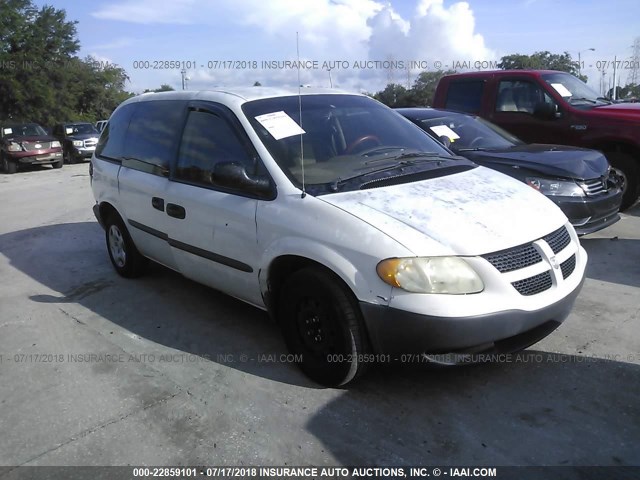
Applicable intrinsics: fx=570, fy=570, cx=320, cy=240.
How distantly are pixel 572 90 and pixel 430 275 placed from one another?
654 centimetres

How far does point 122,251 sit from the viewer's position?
216 inches

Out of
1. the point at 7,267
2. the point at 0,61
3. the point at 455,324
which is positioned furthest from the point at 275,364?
the point at 0,61

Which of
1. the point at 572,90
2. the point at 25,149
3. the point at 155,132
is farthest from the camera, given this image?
the point at 25,149

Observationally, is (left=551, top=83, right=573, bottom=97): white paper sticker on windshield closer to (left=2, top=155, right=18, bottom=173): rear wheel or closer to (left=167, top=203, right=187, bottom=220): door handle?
(left=167, top=203, right=187, bottom=220): door handle

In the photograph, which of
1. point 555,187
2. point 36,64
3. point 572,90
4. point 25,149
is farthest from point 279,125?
point 36,64

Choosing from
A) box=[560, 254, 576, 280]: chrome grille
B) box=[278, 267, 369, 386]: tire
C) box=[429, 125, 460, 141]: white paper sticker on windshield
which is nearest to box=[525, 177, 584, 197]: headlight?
box=[429, 125, 460, 141]: white paper sticker on windshield

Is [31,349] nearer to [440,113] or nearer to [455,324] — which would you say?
[455,324]

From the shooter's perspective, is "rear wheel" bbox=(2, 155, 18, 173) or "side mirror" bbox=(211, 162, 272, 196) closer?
"side mirror" bbox=(211, 162, 272, 196)

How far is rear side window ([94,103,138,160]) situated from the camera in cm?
530

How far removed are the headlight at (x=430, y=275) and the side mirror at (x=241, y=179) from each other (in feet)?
3.33

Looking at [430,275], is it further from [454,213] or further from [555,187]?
[555,187]

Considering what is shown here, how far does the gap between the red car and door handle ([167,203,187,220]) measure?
16.4m

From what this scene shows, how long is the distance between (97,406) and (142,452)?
0.59m

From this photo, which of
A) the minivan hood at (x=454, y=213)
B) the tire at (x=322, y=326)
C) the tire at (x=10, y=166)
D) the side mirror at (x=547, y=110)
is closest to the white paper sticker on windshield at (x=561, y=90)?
the side mirror at (x=547, y=110)
